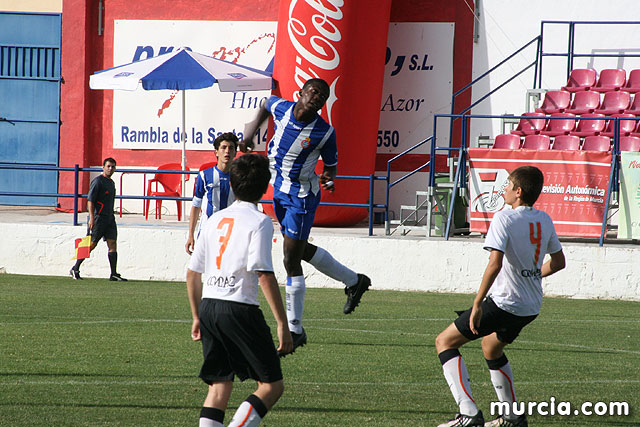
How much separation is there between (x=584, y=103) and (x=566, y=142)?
163 centimetres

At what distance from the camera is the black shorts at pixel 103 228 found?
646 inches

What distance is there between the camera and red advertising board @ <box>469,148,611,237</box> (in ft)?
52.1

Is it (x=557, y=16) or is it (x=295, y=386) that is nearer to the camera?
(x=295, y=386)

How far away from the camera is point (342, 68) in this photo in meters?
19.2

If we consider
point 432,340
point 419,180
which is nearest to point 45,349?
point 432,340

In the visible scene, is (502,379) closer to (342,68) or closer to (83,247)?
(83,247)

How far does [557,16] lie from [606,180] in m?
6.97

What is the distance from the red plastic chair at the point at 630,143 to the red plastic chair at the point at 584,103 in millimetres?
1605

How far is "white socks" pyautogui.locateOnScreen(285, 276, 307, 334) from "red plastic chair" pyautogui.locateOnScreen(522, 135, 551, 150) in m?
11.0

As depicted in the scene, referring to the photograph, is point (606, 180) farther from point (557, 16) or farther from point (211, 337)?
point (211, 337)

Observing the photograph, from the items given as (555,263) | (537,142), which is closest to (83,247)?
(537,142)

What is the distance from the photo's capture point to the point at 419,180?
21.9 metres

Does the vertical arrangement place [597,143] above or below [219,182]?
above

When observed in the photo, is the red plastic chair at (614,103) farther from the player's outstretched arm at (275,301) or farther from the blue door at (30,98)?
the player's outstretched arm at (275,301)
